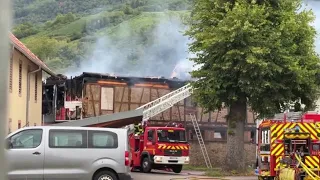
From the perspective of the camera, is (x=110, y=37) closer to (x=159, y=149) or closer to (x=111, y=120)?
(x=111, y=120)

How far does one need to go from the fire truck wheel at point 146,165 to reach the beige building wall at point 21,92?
604cm

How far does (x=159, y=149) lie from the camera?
24750 mm

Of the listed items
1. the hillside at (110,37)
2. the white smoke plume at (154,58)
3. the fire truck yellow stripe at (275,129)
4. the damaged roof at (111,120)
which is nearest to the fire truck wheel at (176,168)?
the damaged roof at (111,120)

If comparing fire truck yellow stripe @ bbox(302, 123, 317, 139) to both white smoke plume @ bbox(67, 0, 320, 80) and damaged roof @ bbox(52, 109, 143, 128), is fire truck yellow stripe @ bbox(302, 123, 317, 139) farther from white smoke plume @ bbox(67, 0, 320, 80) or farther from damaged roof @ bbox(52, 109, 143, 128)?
white smoke plume @ bbox(67, 0, 320, 80)

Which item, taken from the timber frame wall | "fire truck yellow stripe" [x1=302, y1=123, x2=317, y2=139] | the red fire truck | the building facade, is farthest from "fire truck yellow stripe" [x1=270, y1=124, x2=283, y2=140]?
the timber frame wall

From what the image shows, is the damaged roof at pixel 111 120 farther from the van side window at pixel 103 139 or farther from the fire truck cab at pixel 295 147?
the fire truck cab at pixel 295 147

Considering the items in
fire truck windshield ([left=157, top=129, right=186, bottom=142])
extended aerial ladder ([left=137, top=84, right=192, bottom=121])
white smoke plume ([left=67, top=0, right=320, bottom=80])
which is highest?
white smoke plume ([left=67, top=0, right=320, bottom=80])

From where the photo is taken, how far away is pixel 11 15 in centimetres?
269

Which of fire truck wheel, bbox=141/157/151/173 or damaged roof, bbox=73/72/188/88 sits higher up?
damaged roof, bbox=73/72/188/88

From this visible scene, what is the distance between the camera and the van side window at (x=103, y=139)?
14250mm

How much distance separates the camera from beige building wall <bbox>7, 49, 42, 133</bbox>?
22.8m

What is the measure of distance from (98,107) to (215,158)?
8.97 meters

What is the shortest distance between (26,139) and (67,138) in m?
1.06

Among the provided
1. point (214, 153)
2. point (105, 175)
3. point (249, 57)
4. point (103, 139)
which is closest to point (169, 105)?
point (214, 153)
